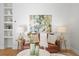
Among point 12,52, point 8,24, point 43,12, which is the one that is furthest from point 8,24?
point 43,12

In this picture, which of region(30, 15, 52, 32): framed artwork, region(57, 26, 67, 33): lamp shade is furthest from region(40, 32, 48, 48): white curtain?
region(57, 26, 67, 33): lamp shade

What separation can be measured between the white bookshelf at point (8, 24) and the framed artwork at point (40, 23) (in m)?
0.29

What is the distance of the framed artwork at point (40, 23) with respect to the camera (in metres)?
1.52

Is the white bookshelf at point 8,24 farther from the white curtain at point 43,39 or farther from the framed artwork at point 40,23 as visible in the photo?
the white curtain at point 43,39

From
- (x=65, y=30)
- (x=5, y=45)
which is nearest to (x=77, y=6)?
(x=65, y=30)

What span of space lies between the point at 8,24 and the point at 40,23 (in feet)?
1.44

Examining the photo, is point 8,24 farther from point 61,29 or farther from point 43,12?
point 61,29

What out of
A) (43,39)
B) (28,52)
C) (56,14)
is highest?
(56,14)

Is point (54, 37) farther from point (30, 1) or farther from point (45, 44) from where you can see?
point (30, 1)

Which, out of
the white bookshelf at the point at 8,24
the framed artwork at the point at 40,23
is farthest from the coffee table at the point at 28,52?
the framed artwork at the point at 40,23

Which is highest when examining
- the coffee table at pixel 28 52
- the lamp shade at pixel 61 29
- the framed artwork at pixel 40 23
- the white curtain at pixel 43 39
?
the framed artwork at pixel 40 23

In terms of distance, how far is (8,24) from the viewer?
1.49m

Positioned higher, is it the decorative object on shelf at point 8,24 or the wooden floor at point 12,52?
the decorative object on shelf at point 8,24

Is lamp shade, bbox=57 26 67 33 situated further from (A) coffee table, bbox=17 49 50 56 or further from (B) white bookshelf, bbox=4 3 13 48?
(B) white bookshelf, bbox=4 3 13 48
